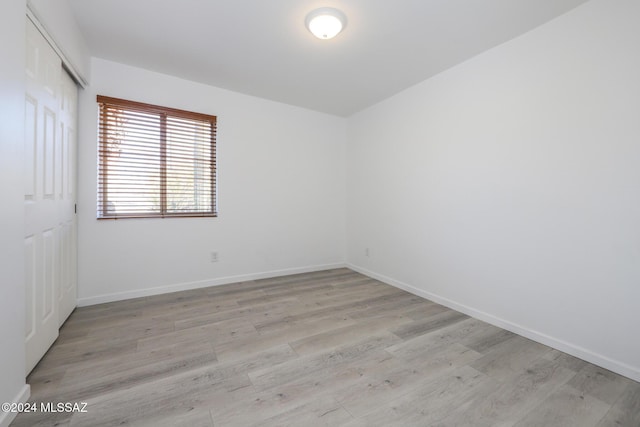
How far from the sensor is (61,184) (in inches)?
84.1

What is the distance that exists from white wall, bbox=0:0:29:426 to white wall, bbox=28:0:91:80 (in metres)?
0.33

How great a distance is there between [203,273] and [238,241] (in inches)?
23.4

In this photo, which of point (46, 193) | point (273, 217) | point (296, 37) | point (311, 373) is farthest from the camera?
point (273, 217)

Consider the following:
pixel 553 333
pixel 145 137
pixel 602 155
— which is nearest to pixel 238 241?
pixel 145 137

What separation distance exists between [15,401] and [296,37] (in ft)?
9.98

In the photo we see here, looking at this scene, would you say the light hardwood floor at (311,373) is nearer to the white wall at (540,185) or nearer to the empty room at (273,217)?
the empty room at (273,217)

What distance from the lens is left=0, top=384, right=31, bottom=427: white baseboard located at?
1.20m

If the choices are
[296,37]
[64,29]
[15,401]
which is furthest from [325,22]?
[15,401]

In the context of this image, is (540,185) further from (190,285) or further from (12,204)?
(190,285)

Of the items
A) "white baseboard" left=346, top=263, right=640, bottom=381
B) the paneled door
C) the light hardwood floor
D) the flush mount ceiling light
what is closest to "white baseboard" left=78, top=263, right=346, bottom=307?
the light hardwood floor

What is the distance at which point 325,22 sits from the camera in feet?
6.61

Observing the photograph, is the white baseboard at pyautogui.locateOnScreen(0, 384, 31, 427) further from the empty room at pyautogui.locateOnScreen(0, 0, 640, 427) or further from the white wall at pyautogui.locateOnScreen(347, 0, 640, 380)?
the white wall at pyautogui.locateOnScreen(347, 0, 640, 380)

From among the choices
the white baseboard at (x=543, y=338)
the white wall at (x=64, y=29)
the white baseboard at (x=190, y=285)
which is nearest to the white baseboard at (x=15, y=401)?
the white baseboard at (x=190, y=285)

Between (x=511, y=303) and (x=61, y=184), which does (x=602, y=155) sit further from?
(x=61, y=184)
